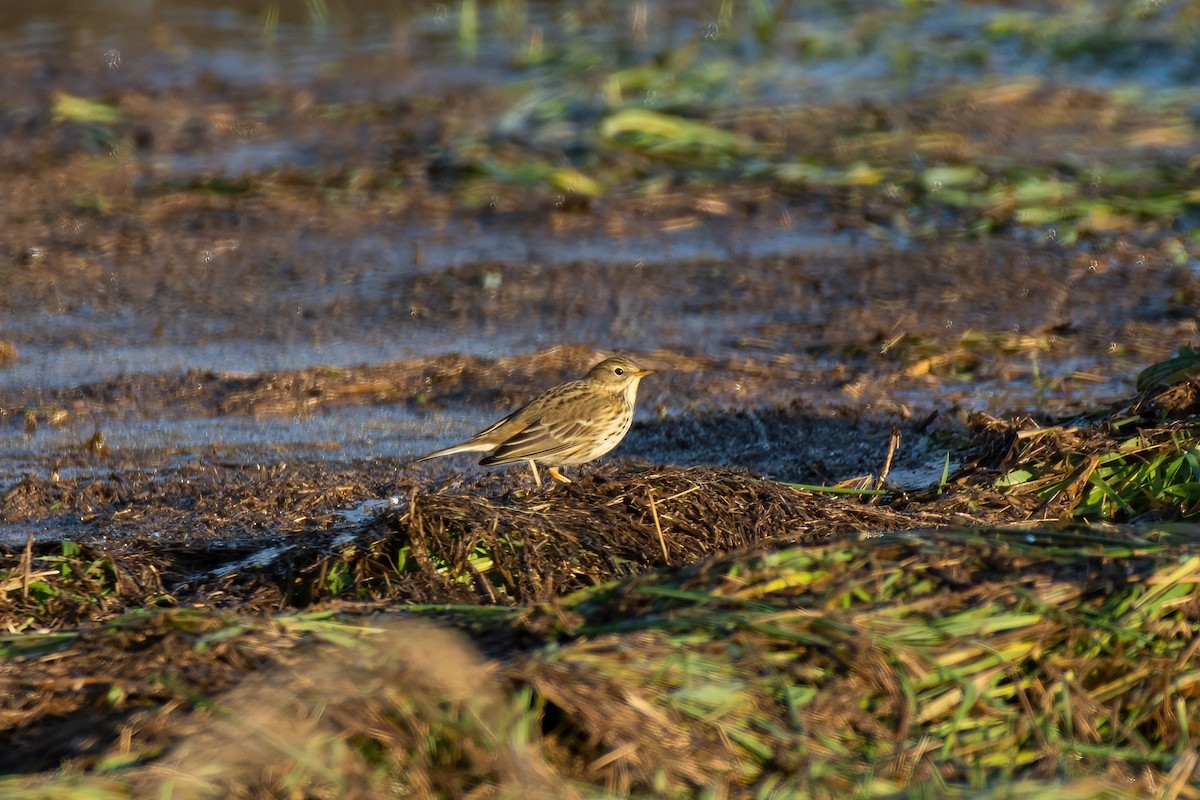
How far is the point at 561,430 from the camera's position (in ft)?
23.7

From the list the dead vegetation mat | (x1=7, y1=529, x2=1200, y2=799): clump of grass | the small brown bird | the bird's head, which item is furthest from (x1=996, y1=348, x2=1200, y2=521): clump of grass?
the bird's head

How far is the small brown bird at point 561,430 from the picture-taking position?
7.21 metres

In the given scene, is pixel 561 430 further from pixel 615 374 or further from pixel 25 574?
pixel 25 574

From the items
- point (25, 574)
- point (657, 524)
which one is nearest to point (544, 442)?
point (657, 524)

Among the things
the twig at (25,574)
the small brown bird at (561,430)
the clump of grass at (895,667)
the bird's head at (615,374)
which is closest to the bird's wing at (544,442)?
the small brown bird at (561,430)

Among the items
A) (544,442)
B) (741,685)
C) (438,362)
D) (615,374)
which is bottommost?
(438,362)

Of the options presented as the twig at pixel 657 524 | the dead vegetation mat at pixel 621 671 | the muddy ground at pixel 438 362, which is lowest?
the muddy ground at pixel 438 362

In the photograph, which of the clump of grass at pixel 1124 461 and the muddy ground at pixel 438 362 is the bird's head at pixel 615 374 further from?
the clump of grass at pixel 1124 461

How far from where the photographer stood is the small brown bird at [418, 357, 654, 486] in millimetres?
7207

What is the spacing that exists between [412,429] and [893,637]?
459 centimetres

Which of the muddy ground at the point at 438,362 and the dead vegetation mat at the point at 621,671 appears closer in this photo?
the dead vegetation mat at the point at 621,671

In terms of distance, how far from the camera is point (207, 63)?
1870 centimetres

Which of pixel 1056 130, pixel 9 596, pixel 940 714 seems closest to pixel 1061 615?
pixel 940 714

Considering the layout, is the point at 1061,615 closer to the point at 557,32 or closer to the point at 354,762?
the point at 354,762
